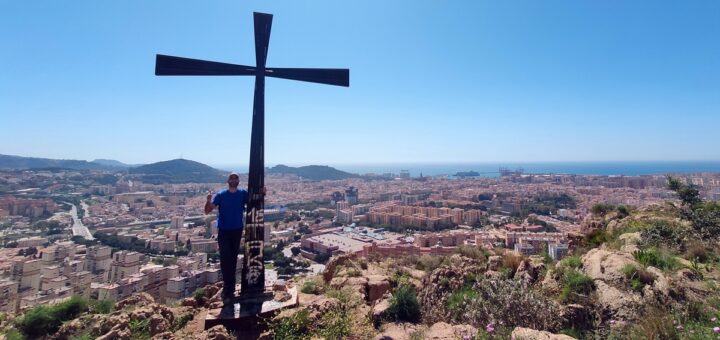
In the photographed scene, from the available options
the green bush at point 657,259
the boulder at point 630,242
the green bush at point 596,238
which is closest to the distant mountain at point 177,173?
the green bush at point 596,238

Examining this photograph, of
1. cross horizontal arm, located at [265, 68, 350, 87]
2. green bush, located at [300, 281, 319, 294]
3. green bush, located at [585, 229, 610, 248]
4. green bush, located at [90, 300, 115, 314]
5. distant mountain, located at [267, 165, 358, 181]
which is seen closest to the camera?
green bush, located at [90, 300, 115, 314]

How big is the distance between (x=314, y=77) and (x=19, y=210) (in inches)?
2059

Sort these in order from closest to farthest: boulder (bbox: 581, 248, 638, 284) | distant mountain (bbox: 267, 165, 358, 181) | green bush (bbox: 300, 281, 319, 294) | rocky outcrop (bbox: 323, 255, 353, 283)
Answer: boulder (bbox: 581, 248, 638, 284) → green bush (bbox: 300, 281, 319, 294) → rocky outcrop (bbox: 323, 255, 353, 283) → distant mountain (bbox: 267, 165, 358, 181)

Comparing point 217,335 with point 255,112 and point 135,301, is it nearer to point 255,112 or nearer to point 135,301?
point 135,301

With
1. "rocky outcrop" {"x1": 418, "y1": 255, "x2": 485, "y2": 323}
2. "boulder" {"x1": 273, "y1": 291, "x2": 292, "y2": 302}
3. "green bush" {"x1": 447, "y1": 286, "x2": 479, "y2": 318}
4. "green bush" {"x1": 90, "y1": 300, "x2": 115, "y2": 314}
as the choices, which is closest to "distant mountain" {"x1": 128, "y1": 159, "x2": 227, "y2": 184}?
"green bush" {"x1": 90, "y1": 300, "x2": 115, "y2": 314}

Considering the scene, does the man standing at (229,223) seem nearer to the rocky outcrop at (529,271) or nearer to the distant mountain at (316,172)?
the rocky outcrop at (529,271)

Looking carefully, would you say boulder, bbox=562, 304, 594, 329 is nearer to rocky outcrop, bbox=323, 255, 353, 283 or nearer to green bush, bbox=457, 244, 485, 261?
green bush, bbox=457, 244, 485, 261

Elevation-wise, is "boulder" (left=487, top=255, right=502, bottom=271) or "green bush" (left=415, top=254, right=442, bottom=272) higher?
"boulder" (left=487, top=255, right=502, bottom=271)

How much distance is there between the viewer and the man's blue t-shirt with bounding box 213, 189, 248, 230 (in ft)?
13.0

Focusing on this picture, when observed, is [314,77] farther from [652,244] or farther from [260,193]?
[652,244]

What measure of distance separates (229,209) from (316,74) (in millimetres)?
2374

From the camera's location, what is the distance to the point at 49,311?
4.08 meters

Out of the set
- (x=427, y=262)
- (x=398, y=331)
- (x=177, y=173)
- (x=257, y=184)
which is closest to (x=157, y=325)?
(x=257, y=184)

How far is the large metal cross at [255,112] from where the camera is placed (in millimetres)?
4184
